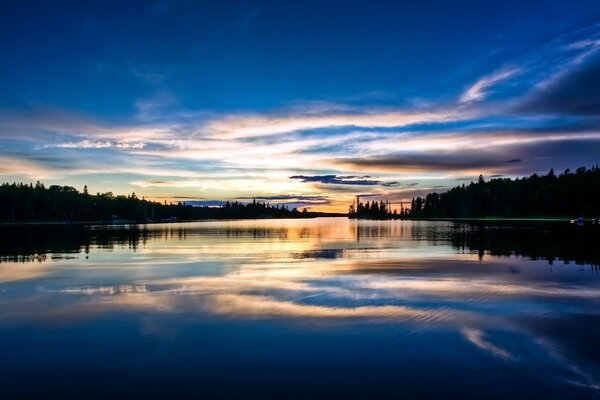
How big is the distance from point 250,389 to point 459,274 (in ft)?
70.4

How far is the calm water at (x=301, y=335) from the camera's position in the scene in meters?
10.9

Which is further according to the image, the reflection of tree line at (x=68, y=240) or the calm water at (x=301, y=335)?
the reflection of tree line at (x=68, y=240)

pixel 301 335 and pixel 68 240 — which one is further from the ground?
pixel 68 240

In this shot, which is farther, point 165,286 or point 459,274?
point 459,274

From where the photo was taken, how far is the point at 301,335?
14.8 m

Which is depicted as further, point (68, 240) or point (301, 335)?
point (68, 240)

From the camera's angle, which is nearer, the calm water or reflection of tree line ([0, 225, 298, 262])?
the calm water

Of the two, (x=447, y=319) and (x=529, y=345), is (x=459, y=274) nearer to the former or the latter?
(x=447, y=319)

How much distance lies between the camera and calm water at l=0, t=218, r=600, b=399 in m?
10.9

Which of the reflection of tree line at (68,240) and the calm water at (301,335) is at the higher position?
the reflection of tree line at (68,240)

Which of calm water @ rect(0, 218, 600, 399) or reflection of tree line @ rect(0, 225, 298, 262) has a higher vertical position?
reflection of tree line @ rect(0, 225, 298, 262)

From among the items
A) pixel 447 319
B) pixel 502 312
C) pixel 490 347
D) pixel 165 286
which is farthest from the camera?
pixel 165 286

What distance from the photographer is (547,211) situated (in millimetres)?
194125

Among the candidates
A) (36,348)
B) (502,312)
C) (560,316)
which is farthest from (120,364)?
(560,316)
